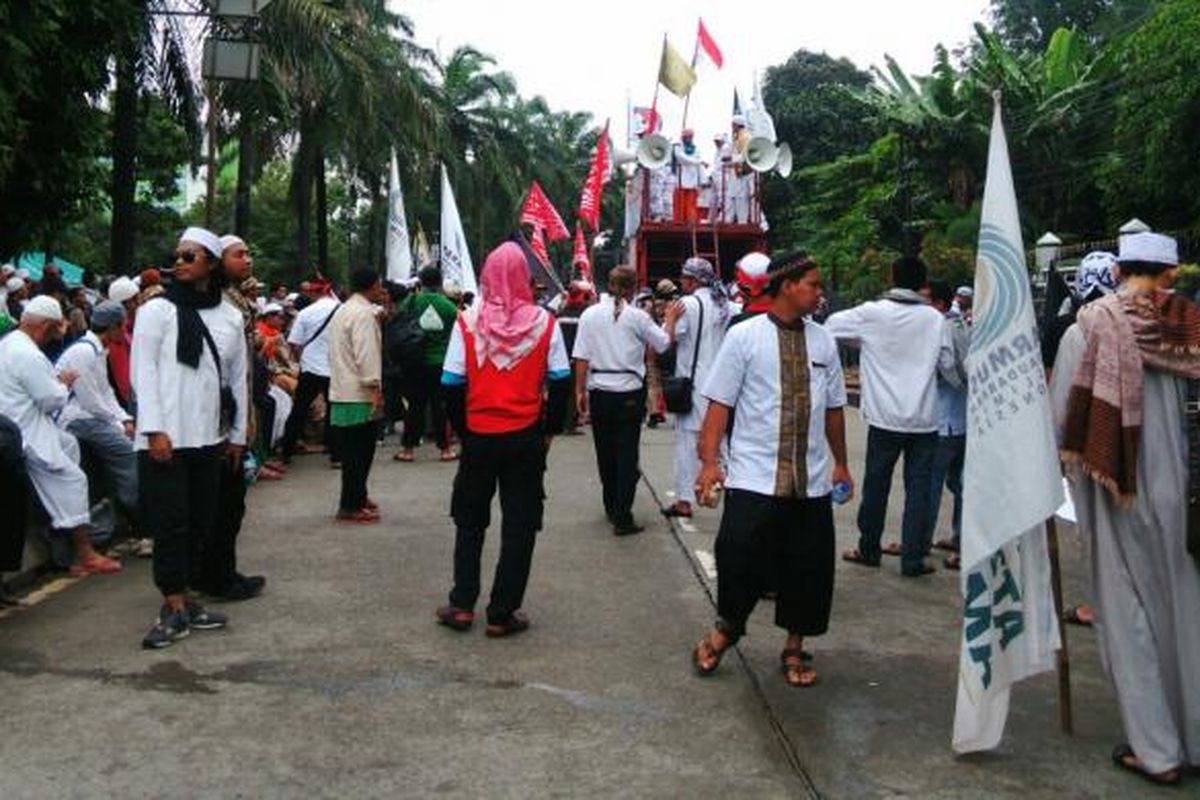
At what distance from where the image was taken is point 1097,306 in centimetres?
433

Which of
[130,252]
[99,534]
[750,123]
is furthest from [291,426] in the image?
[750,123]

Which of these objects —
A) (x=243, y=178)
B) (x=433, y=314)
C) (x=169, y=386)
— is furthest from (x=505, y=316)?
(x=243, y=178)

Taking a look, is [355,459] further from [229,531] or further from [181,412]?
[181,412]

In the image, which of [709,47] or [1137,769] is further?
[709,47]

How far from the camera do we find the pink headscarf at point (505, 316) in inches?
227

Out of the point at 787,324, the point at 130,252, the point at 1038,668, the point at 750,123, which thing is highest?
the point at 750,123

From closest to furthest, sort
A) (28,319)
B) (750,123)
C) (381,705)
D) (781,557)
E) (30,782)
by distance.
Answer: (30,782)
(381,705)
(781,557)
(28,319)
(750,123)

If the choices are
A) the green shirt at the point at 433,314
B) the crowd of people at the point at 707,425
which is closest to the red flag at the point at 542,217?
the green shirt at the point at 433,314

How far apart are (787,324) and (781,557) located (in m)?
0.97

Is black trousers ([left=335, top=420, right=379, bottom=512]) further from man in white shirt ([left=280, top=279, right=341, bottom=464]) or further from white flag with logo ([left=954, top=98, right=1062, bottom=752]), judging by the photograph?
white flag with logo ([left=954, top=98, right=1062, bottom=752])

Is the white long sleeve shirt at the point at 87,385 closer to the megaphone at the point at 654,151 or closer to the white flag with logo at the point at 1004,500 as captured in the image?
the white flag with logo at the point at 1004,500

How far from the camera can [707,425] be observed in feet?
16.5

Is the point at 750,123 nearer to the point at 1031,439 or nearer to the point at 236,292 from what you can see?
the point at 236,292

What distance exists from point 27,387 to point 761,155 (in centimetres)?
1584
